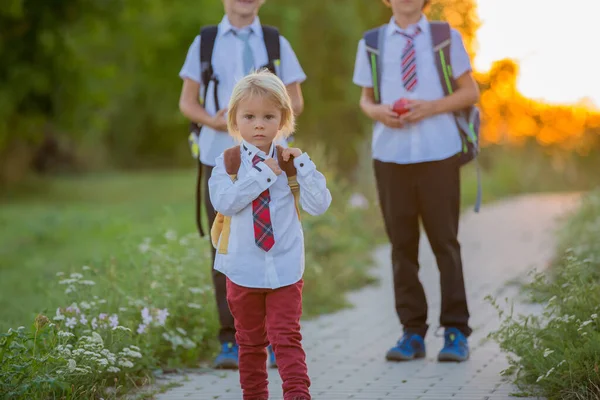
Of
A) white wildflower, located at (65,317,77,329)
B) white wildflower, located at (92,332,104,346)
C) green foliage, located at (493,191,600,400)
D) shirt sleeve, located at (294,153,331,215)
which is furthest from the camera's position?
white wildflower, located at (65,317,77,329)

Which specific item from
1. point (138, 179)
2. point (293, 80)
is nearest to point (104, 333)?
point (293, 80)

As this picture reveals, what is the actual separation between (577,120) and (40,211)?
1119 centimetres

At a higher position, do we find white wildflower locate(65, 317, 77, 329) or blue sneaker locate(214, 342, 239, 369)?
white wildflower locate(65, 317, 77, 329)

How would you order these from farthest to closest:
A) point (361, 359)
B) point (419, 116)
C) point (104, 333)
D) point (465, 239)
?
1. point (465, 239)
2. point (361, 359)
3. point (419, 116)
4. point (104, 333)

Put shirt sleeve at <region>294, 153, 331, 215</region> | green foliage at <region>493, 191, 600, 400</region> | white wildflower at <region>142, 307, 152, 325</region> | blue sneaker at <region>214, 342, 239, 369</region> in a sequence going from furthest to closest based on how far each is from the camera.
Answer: blue sneaker at <region>214, 342, 239, 369</region>
white wildflower at <region>142, 307, 152, 325</region>
green foliage at <region>493, 191, 600, 400</region>
shirt sleeve at <region>294, 153, 331, 215</region>

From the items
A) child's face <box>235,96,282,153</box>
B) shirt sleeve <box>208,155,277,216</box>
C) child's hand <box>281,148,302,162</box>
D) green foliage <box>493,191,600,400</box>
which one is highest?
child's face <box>235,96,282,153</box>

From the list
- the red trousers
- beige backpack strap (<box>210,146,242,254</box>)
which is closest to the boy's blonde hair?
beige backpack strap (<box>210,146,242,254</box>)

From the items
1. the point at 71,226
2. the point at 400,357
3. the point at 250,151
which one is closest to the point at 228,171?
the point at 250,151

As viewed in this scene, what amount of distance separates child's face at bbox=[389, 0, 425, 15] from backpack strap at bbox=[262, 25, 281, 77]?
67 centimetres

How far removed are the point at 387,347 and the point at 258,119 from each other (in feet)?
8.80

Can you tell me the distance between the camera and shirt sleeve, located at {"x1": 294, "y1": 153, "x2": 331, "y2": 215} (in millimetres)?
4723

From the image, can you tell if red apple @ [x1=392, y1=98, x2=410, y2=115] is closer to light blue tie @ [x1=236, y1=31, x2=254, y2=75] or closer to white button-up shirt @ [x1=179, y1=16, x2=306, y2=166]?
white button-up shirt @ [x1=179, y1=16, x2=306, y2=166]

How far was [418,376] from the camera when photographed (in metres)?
5.96

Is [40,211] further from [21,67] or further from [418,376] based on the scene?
[418,376]
